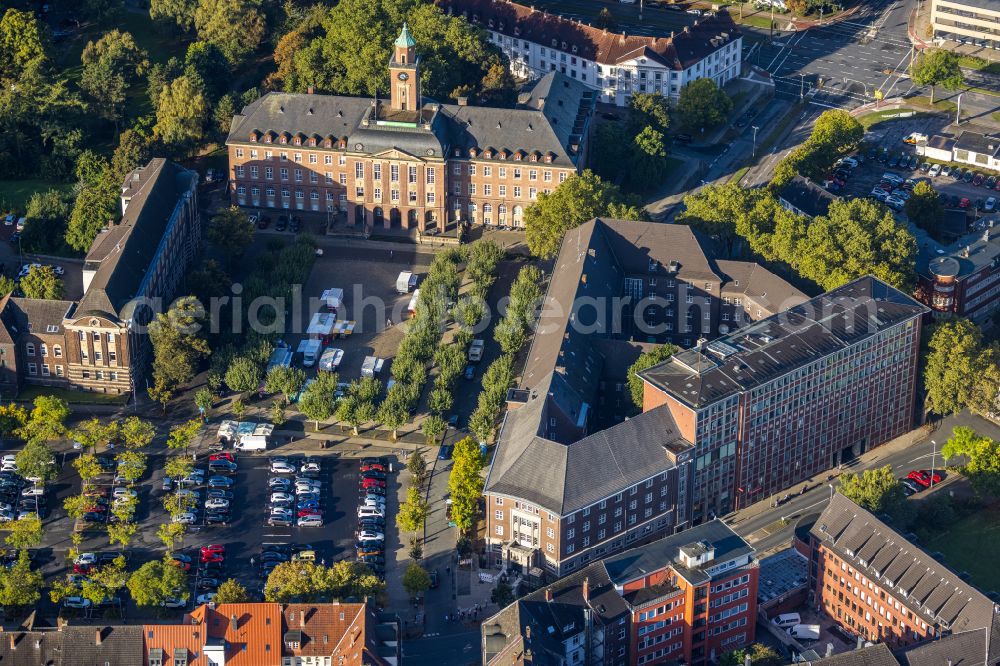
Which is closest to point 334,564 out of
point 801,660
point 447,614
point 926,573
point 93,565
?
point 447,614

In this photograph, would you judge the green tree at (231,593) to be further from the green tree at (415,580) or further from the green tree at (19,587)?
the green tree at (19,587)

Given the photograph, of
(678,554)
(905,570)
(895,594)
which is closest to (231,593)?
(678,554)

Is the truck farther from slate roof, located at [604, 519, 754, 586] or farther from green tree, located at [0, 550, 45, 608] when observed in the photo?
green tree, located at [0, 550, 45, 608]

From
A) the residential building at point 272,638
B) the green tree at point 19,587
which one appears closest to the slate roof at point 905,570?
the residential building at point 272,638

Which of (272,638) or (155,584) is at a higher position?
(272,638)

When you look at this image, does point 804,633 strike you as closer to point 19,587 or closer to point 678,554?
point 678,554

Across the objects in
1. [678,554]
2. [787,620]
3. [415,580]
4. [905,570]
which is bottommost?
[787,620]

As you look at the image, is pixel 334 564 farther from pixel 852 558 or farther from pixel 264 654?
pixel 852 558
